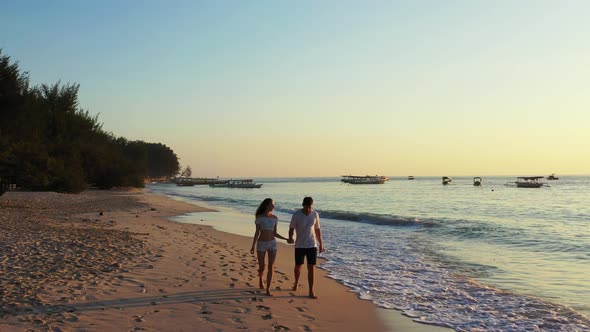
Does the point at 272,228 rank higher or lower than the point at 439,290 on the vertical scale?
higher

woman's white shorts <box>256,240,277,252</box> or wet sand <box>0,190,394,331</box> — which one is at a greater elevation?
woman's white shorts <box>256,240,277,252</box>

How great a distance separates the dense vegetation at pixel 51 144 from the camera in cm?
2810

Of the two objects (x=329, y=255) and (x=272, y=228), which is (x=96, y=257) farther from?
(x=329, y=255)

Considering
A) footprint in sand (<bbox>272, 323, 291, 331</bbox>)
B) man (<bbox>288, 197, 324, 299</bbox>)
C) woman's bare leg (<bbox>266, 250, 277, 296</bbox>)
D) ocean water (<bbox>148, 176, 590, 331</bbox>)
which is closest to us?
footprint in sand (<bbox>272, 323, 291, 331</bbox>)

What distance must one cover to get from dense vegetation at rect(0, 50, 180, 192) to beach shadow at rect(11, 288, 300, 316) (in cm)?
2087

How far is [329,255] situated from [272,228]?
7312mm

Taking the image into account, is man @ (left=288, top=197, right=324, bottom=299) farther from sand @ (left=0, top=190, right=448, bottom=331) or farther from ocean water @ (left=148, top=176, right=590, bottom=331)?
ocean water @ (left=148, top=176, right=590, bottom=331)

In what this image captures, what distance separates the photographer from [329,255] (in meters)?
16.3

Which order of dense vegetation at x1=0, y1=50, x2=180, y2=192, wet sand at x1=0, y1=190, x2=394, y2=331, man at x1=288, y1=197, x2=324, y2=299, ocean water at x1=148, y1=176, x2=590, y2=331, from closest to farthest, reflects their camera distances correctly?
wet sand at x1=0, y1=190, x2=394, y2=331, ocean water at x1=148, y1=176, x2=590, y2=331, man at x1=288, y1=197, x2=324, y2=299, dense vegetation at x1=0, y1=50, x2=180, y2=192

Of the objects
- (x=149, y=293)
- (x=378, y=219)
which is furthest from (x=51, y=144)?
(x=149, y=293)

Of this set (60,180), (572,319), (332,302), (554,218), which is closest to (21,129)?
(60,180)

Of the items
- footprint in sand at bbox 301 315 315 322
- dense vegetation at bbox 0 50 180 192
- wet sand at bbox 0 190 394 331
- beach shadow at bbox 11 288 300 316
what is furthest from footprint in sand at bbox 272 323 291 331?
dense vegetation at bbox 0 50 180 192

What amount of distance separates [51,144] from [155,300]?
133 feet

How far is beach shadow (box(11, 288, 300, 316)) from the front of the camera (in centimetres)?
699
